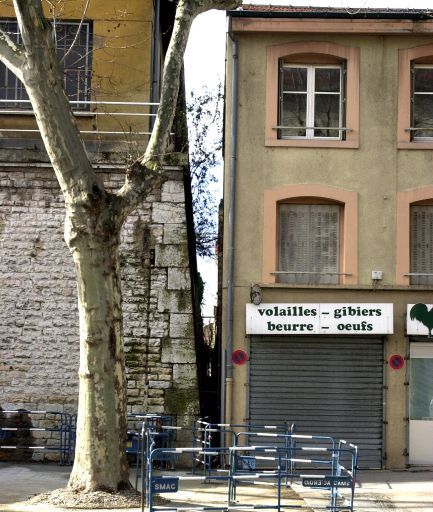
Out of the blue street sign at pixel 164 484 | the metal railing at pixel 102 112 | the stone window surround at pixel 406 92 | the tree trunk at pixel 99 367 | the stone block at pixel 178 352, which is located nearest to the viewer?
the blue street sign at pixel 164 484

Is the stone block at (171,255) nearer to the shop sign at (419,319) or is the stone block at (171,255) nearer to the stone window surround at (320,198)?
the stone window surround at (320,198)

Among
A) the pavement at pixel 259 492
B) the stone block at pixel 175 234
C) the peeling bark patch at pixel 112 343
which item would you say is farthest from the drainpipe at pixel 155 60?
the peeling bark patch at pixel 112 343

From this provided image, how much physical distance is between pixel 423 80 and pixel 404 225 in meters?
3.04

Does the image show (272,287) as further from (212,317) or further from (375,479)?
(212,317)

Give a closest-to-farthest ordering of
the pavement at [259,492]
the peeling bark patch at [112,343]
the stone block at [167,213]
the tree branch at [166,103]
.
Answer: the peeling bark patch at [112,343] < the pavement at [259,492] < the tree branch at [166,103] < the stone block at [167,213]

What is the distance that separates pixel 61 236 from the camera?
2031 cm

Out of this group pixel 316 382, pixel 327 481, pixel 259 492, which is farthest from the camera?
pixel 316 382

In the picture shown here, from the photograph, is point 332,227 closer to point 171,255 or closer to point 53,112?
point 171,255

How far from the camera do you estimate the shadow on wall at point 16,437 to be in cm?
1958

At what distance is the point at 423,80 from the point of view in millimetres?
21391

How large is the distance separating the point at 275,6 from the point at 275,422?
845 centimetres

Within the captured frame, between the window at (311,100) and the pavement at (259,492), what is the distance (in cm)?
679

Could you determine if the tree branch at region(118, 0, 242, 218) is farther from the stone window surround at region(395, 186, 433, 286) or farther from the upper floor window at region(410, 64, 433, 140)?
the upper floor window at region(410, 64, 433, 140)

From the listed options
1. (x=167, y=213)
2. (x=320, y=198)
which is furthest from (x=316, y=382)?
(x=167, y=213)
